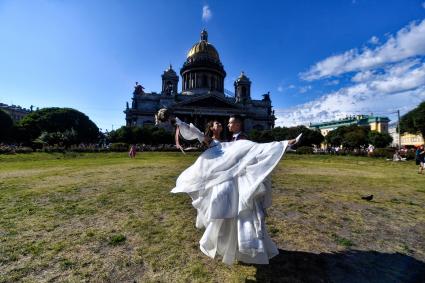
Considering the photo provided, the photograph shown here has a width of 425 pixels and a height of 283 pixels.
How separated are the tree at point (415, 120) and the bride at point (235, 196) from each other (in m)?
58.9

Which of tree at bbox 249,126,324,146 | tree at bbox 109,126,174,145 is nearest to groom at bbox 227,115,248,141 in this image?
tree at bbox 109,126,174,145

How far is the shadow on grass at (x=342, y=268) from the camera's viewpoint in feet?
12.7

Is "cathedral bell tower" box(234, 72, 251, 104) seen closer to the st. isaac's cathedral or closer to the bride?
the st. isaac's cathedral

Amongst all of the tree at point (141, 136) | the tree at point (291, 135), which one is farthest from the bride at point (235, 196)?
the tree at point (291, 135)

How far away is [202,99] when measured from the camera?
71750 millimetres

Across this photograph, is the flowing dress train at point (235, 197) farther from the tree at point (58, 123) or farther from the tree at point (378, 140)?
the tree at point (378, 140)

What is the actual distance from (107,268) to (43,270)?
0.80m

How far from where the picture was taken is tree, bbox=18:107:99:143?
63656mm

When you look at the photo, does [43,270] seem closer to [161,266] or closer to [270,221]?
[161,266]

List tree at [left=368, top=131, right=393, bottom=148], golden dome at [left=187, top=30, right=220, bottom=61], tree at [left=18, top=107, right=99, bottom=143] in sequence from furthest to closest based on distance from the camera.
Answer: golden dome at [left=187, top=30, right=220, bottom=61], tree at [left=368, top=131, right=393, bottom=148], tree at [left=18, top=107, right=99, bottom=143]

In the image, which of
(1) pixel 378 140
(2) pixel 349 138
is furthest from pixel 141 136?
(1) pixel 378 140

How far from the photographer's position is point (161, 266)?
4.09m

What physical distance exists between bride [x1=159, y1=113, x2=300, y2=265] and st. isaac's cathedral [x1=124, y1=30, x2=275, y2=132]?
65.0m

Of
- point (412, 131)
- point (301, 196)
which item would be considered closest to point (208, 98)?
point (412, 131)
